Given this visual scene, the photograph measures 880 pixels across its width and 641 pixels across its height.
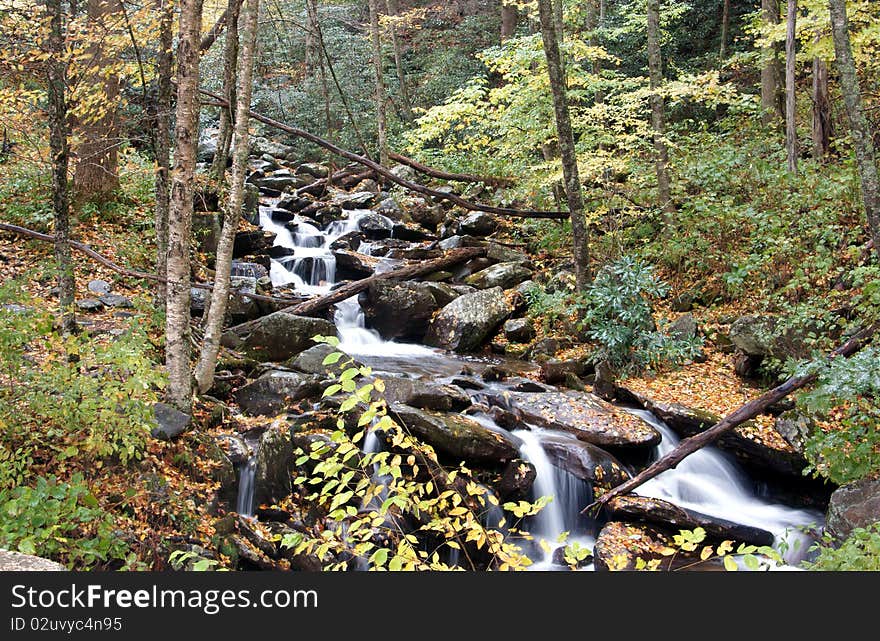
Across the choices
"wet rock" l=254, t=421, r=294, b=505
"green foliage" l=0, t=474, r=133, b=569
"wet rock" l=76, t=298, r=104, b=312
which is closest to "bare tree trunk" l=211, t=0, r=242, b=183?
"wet rock" l=76, t=298, r=104, b=312

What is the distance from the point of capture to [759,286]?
10.7 metres

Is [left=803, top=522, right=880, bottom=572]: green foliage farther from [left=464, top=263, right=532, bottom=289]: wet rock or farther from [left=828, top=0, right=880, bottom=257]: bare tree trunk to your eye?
[left=464, top=263, right=532, bottom=289]: wet rock

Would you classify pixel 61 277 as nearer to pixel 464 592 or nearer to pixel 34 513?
pixel 34 513

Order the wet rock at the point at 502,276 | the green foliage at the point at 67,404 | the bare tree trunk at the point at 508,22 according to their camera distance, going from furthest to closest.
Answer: the bare tree trunk at the point at 508,22 < the wet rock at the point at 502,276 < the green foliage at the point at 67,404

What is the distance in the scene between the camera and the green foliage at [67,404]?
17.1ft

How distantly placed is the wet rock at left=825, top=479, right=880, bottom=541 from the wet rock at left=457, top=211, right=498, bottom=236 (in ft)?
35.5

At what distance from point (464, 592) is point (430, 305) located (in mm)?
9635

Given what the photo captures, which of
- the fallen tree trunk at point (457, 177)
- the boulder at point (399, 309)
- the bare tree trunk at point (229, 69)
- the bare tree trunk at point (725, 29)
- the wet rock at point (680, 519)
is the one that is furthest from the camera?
the bare tree trunk at point (725, 29)

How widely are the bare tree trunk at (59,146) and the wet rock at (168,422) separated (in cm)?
154

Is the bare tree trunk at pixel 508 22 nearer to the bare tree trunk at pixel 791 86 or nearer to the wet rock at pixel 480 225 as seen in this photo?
the wet rock at pixel 480 225

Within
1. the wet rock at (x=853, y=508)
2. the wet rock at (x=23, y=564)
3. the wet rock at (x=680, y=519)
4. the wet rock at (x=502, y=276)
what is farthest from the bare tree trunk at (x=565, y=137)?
the wet rock at (x=23, y=564)

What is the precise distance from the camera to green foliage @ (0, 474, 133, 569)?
425 cm

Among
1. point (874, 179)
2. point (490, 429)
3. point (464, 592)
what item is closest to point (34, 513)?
point (464, 592)

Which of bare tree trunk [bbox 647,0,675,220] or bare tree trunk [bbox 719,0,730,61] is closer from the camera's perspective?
bare tree trunk [bbox 647,0,675,220]
